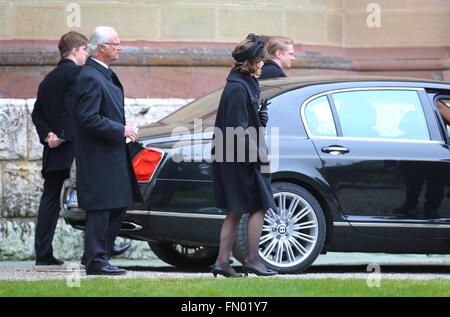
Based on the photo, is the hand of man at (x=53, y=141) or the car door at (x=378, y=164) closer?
the car door at (x=378, y=164)

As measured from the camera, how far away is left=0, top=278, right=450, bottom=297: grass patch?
22.1 feet

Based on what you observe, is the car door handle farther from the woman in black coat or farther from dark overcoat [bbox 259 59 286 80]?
dark overcoat [bbox 259 59 286 80]

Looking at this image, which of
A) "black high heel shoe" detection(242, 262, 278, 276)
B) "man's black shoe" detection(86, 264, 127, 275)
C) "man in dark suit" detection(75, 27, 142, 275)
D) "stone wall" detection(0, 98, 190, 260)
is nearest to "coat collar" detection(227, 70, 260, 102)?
"man in dark suit" detection(75, 27, 142, 275)

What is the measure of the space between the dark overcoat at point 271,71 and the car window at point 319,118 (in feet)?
3.51

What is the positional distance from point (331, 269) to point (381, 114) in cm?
167

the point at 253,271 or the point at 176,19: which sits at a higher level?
the point at 176,19

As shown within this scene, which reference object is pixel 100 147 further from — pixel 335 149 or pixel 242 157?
pixel 335 149

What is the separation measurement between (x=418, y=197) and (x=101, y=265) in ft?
8.93

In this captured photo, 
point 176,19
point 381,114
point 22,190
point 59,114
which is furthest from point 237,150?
point 176,19

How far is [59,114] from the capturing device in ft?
33.8

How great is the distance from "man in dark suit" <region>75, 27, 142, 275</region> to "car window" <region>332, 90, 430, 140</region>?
6.62 feet

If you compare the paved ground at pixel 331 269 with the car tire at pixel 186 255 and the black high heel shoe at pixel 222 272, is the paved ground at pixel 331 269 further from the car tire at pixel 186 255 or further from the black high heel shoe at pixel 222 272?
the black high heel shoe at pixel 222 272

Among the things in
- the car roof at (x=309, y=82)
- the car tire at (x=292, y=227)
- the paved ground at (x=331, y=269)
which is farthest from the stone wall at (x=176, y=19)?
the car tire at (x=292, y=227)

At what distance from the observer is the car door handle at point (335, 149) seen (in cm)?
898
